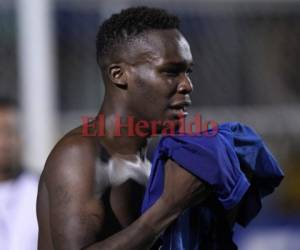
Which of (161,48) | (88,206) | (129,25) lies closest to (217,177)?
(88,206)

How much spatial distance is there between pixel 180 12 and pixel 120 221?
10.7 ft

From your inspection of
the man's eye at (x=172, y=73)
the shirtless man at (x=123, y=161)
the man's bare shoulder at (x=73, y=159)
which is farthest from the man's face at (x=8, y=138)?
the man's eye at (x=172, y=73)

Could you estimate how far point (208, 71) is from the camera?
5.57 meters

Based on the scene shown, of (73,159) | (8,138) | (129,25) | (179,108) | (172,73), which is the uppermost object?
(129,25)

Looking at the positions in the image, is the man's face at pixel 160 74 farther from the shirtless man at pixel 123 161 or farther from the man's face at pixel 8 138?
the man's face at pixel 8 138

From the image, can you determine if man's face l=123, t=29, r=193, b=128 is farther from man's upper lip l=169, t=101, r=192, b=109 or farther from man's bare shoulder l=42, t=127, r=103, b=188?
man's bare shoulder l=42, t=127, r=103, b=188

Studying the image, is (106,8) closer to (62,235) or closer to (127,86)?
(127,86)

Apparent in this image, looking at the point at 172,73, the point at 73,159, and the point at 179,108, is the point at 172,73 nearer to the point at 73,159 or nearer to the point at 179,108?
the point at 179,108

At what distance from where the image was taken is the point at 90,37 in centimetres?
536

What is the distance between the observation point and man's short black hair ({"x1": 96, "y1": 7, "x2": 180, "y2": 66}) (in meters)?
2.44

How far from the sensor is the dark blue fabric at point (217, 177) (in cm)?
212

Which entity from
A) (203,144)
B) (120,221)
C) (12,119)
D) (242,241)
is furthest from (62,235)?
(242,241)

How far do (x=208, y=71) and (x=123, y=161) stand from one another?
10.5 ft

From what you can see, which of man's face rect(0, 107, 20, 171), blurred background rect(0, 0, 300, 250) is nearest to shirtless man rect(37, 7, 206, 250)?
man's face rect(0, 107, 20, 171)
